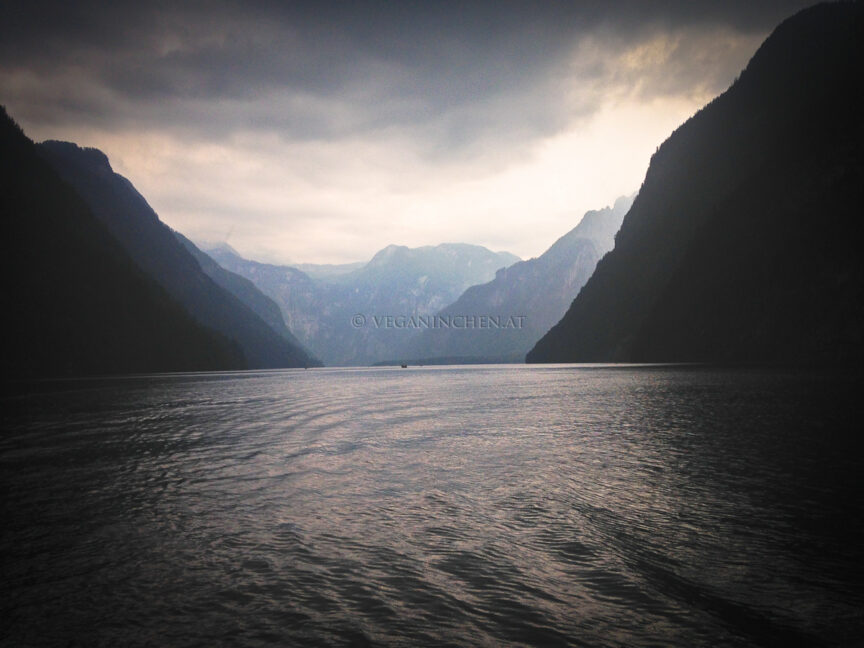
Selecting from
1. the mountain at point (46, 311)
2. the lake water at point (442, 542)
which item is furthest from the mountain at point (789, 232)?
the mountain at point (46, 311)


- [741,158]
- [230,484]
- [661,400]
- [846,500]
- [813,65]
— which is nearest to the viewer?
[846,500]

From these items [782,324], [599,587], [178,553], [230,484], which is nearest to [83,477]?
[230,484]

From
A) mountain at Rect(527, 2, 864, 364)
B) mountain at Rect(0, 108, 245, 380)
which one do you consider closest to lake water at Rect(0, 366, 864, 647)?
mountain at Rect(527, 2, 864, 364)

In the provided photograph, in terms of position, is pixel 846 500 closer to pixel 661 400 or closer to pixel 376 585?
pixel 376 585

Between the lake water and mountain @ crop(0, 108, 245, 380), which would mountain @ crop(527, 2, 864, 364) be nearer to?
the lake water

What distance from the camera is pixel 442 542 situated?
1273 cm

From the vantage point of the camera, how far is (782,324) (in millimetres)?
137125

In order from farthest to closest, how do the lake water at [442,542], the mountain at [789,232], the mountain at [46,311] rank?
the mountain at [46,311] → the mountain at [789,232] → the lake water at [442,542]

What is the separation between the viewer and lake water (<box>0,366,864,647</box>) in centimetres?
850

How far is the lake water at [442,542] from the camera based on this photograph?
335 inches

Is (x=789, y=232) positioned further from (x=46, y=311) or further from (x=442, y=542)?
(x=46, y=311)

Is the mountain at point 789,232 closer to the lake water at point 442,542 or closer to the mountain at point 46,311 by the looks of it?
the lake water at point 442,542

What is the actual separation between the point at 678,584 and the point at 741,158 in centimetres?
23656

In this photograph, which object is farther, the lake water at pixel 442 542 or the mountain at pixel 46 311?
the mountain at pixel 46 311
